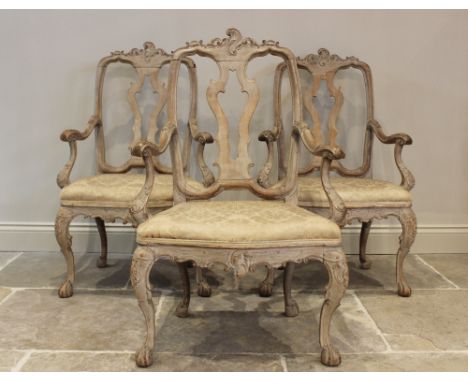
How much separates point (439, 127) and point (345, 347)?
1.85 meters

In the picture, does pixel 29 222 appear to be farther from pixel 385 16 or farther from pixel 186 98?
pixel 385 16

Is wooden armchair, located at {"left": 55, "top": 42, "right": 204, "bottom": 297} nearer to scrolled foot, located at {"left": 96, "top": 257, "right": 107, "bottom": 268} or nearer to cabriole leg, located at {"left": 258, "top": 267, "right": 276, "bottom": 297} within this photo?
scrolled foot, located at {"left": 96, "top": 257, "right": 107, "bottom": 268}

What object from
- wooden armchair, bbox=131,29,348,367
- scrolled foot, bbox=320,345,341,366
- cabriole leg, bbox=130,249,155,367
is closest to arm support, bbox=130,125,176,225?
wooden armchair, bbox=131,29,348,367

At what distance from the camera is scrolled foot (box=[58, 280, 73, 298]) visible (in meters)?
2.74

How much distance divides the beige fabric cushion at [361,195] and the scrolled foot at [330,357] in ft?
2.71

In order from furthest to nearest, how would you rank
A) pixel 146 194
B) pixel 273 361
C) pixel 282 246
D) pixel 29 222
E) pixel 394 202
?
1. pixel 29 222
2. pixel 394 202
3. pixel 146 194
4. pixel 273 361
5. pixel 282 246

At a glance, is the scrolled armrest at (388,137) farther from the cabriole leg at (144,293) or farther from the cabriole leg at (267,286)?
the cabriole leg at (144,293)

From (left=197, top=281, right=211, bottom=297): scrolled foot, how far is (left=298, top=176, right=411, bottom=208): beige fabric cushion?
0.64m

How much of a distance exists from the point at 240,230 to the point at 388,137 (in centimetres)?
142

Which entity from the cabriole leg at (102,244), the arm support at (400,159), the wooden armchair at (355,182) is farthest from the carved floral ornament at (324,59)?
the cabriole leg at (102,244)

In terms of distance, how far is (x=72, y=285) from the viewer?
9.16ft

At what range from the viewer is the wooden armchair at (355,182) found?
2.65 meters

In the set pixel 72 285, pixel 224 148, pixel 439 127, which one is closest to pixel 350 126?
pixel 439 127

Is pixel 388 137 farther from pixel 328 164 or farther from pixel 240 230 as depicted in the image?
pixel 240 230
